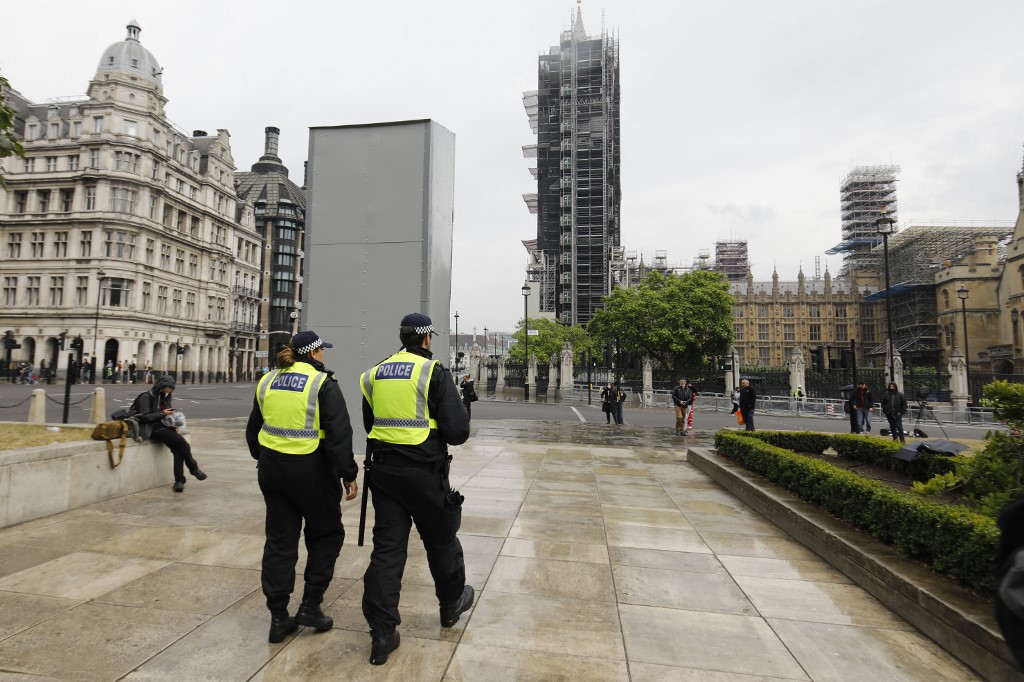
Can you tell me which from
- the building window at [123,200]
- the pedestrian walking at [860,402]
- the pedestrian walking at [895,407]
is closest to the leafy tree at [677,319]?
the pedestrian walking at [860,402]

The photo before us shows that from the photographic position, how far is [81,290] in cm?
4362

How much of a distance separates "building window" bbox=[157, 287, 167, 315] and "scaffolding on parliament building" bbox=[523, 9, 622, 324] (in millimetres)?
53411

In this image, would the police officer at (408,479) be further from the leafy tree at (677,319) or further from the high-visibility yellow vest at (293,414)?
the leafy tree at (677,319)

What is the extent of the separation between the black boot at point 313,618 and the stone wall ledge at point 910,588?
3591 mm

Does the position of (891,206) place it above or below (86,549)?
above

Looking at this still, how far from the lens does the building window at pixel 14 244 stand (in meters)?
45.2

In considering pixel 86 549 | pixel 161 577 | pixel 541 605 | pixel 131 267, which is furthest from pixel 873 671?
pixel 131 267

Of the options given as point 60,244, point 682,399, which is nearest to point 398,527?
point 682,399

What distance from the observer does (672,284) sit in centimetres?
5025

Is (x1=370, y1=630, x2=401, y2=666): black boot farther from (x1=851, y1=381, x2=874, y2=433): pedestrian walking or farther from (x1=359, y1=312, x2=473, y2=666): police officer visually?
(x1=851, y1=381, x2=874, y2=433): pedestrian walking

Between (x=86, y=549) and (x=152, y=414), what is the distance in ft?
Result: 9.14

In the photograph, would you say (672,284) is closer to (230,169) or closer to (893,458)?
(893,458)

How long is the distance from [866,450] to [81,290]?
178 feet

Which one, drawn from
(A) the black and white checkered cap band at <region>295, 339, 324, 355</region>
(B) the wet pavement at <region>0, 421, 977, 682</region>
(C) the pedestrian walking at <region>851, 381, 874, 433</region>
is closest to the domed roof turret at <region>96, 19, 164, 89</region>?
(B) the wet pavement at <region>0, 421, 977, 682</region>
